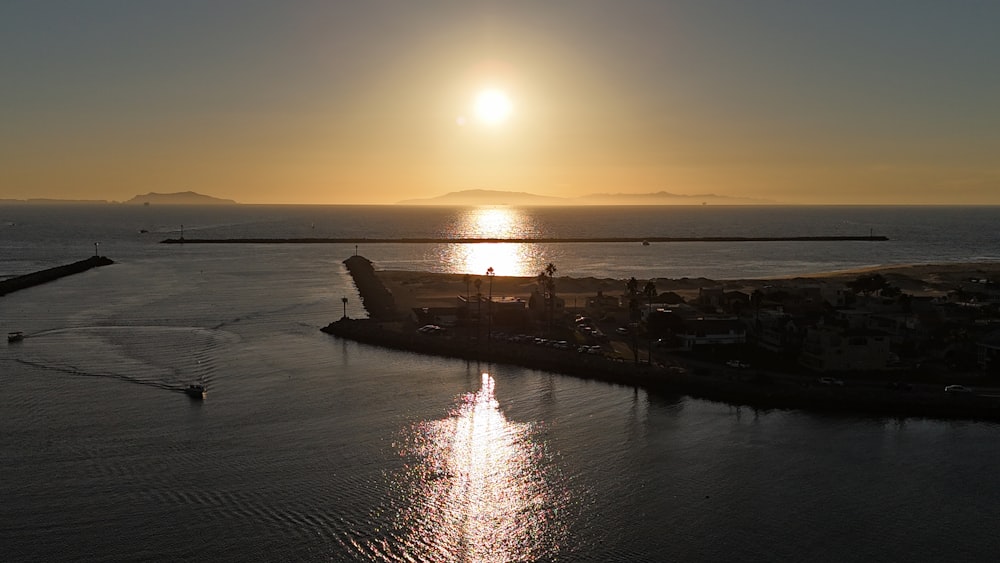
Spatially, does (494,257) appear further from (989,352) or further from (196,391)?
(196,391)

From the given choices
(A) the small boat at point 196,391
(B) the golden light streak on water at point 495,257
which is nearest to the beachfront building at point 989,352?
(A) the small boat at point 196,391

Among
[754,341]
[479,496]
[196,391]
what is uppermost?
[754,341]

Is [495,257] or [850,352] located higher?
[495,257]

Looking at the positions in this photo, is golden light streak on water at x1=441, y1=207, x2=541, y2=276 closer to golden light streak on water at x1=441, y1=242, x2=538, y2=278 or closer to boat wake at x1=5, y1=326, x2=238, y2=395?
golden light streak on water at x1=441, y1=242, x2=538, y2=278

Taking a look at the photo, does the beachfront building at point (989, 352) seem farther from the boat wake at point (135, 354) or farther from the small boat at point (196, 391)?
the boat wake at point (135, 354)

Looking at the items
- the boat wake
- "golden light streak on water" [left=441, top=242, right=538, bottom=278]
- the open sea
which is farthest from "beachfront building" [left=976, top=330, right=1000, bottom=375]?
"golden light streak on water" [left=441, top=242, right=538, bottom=278]

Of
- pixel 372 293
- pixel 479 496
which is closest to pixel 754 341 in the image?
pixel 479 496
